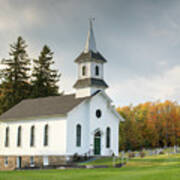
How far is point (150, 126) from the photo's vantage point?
264 feet

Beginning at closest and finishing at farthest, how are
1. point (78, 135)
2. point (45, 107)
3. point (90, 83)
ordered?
point (78, 135), point (90, 83), point (45, 107)

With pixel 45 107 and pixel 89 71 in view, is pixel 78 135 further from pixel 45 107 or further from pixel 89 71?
pixel 89 71

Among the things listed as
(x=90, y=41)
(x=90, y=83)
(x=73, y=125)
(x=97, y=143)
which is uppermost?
(x=90, y=41)

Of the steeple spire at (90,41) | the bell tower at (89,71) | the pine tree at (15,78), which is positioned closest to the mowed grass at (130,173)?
the bell tower at (89,71)

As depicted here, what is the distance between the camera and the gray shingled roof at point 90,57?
4337 centimetres

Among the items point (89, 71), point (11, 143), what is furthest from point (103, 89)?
point (11, 143)

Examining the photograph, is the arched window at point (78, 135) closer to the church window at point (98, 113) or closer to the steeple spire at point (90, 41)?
the church window at point (98, 113)

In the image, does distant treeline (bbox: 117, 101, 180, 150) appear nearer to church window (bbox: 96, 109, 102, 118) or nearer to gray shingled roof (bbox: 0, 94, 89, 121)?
gray shingled roof (bbox: 0, 94, 89, 121)

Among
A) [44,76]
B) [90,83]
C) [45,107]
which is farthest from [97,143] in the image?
[44,76]

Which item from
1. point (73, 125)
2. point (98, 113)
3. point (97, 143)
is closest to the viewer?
point (73, 125)

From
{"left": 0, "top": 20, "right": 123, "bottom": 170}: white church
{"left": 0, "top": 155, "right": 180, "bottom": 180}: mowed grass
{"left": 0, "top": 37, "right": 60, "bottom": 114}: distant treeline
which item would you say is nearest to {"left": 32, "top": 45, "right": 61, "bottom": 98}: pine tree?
{"left": 0, "top": 37, "right": 60, "bottom": 114}: distant treeline

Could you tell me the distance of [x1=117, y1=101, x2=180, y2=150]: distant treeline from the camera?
256 ft

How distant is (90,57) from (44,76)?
104 ft

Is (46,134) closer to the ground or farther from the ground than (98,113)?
closer to the ground
